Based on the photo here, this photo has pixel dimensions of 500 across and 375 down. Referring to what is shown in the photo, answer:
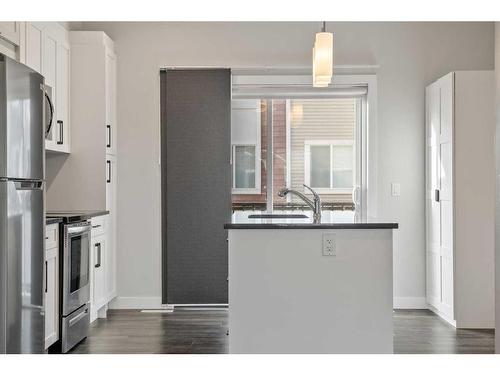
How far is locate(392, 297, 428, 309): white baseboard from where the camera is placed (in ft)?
15.5

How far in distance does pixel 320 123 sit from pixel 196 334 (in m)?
2.27

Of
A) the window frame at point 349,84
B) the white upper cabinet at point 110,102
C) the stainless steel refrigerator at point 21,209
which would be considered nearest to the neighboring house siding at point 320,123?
the window frame at point 349,84

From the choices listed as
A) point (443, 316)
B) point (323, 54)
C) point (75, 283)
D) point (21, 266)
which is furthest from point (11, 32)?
point (443, 316)

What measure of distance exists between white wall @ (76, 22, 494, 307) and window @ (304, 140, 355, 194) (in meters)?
0.35

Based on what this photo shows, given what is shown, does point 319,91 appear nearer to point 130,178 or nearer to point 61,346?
point 130,178

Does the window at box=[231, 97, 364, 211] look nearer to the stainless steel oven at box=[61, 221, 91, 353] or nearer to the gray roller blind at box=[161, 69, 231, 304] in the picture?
the gray roller blind at box=[161, 69, 231, 304]

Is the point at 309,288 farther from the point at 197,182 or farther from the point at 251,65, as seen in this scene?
the point at 251,65

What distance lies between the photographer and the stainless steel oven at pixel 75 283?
326 centimetres

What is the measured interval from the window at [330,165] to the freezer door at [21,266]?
281 centimetres

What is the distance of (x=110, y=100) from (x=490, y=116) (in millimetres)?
3114

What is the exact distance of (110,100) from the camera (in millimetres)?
4535

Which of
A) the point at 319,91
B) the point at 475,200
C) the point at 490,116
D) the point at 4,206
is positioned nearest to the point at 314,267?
the point at 4,206

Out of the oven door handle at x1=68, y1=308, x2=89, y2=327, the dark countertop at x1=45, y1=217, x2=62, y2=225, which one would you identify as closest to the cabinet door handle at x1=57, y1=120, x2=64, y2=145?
the dark countertop at x1=45, y1=217, x2=62, y2=225

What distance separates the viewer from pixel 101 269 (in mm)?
4246
